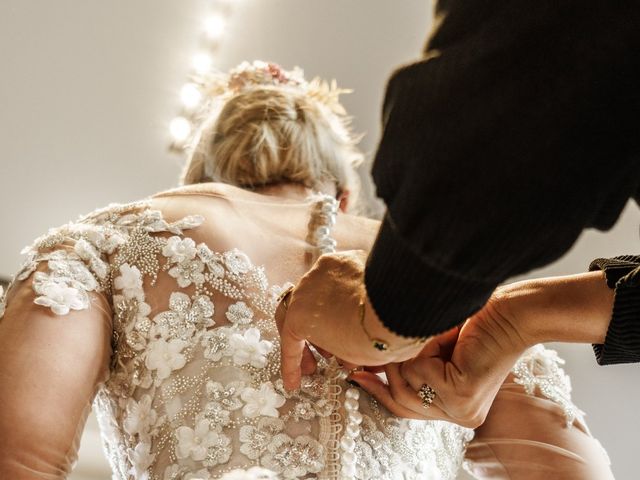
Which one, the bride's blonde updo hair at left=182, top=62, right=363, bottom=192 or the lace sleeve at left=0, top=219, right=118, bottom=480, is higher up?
the bride's blonde updo hair at left=182, top=62, right=363, bottom=192

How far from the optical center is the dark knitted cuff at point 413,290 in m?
0.51

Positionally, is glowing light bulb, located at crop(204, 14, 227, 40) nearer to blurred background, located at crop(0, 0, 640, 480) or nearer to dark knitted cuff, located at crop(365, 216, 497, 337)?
blurred background, located at crop(0, 0, 640, 480)

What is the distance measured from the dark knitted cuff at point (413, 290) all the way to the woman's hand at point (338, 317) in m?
0.03

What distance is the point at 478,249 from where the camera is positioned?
471 millimetres

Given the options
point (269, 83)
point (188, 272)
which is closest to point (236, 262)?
point (188, 272)

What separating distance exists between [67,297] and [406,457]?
1.50ft

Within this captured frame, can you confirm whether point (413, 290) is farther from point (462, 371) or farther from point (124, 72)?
point (124, 72)

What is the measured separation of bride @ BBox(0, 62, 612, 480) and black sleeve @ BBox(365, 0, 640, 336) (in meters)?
0.34

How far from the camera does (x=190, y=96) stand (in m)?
2.31

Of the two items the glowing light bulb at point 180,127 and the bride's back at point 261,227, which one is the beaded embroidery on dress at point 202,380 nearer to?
the bride's back at point 261,227

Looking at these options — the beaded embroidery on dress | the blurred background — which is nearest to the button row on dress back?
the beaded embroidery on dress

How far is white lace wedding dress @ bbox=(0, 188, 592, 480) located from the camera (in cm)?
78

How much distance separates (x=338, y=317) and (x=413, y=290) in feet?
0.42

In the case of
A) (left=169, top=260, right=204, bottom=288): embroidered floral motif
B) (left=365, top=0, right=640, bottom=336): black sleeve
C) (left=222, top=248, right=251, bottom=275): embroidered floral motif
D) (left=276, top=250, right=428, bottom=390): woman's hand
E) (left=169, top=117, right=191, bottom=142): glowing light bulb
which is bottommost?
(left=169, top=117, right=191, bottom=142): glowing light bulb
